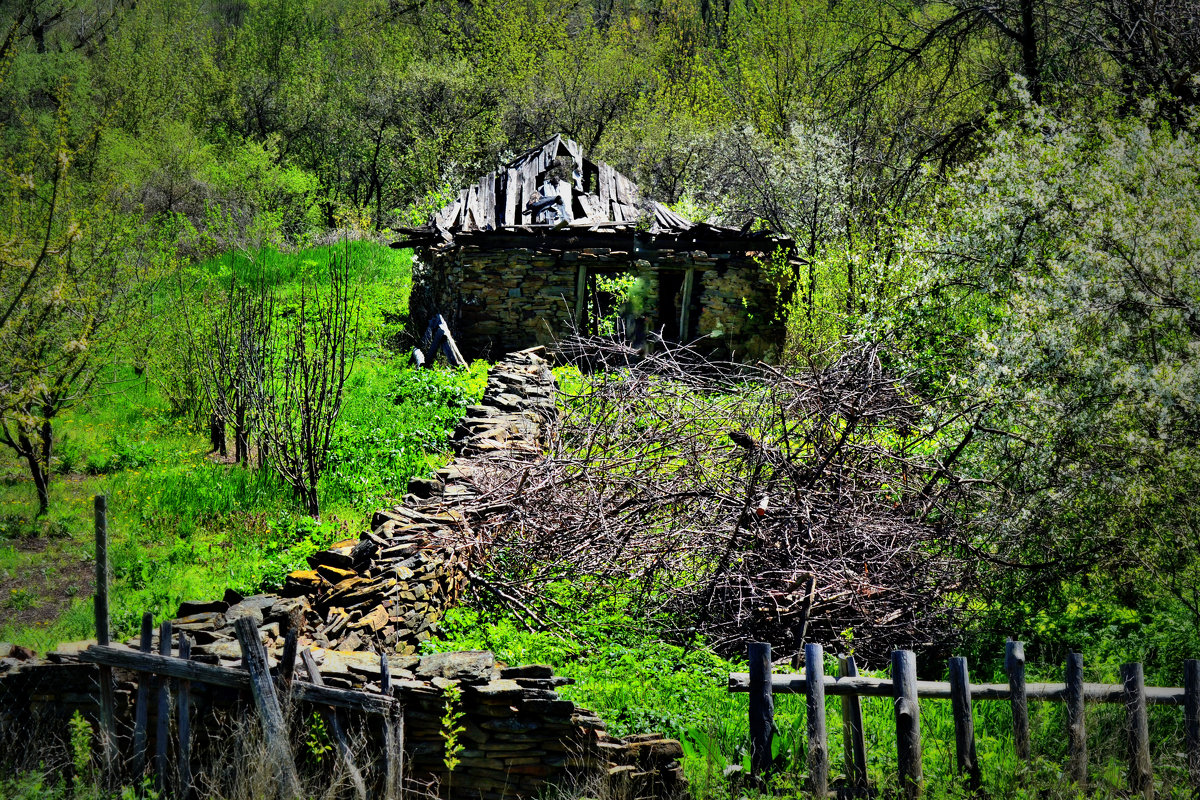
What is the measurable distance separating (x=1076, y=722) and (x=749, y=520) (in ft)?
10.3

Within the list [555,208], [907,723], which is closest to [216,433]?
[555,208]

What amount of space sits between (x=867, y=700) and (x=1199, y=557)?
7.79 ft

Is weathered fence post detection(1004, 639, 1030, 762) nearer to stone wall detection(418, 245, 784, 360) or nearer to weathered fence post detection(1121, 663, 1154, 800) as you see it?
weathered fence post detection(1121, 663, 1154, 800)

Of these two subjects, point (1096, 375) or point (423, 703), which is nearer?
point (423, 703)

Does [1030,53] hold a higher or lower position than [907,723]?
higher

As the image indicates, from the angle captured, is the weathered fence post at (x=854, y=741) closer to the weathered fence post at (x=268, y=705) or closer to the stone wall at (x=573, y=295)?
the weathered fence post at (x=268, y=705)

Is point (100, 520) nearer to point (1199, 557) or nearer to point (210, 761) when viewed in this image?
point (210, 761)

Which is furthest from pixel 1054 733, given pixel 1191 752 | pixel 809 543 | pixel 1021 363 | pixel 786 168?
pixel 786 168

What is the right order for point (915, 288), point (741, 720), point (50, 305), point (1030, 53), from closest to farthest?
1. point (741, 720)
2. point (915, 288)
3. point (1030, 53)
4. point (50, 305)

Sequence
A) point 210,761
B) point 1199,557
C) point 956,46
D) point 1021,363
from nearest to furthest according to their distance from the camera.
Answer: point 210,761, point 1199,557, point 1021,363, point 956,46

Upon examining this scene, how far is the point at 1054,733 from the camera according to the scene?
5.05 metres

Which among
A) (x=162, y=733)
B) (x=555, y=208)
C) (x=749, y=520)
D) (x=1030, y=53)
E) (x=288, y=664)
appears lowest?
(x=162, y=733)

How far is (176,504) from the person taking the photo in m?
9.96

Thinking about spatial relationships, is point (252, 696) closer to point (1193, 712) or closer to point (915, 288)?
point (1193, 712)
